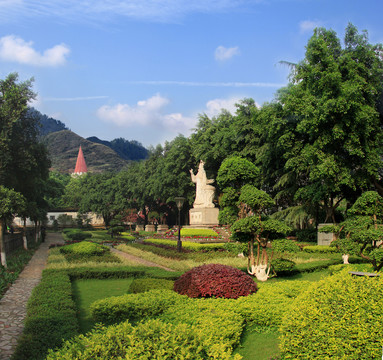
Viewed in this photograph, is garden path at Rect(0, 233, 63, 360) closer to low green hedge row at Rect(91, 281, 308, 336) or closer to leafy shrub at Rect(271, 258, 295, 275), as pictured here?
low green hedge row at Rect(91, 281, 308, 336)


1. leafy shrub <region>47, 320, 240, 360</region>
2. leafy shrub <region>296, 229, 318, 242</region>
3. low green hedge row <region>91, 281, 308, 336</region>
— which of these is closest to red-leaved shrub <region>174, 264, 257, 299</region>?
low green hedge row <region>91, 281, 308, 336</region>

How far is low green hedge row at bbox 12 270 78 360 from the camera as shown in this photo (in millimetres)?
5039

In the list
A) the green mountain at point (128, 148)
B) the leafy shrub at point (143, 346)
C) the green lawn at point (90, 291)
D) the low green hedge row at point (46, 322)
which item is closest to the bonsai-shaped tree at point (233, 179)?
the green lawn at point (90, 291)

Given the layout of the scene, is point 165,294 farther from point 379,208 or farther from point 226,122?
point 226,122

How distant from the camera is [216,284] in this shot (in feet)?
26.9

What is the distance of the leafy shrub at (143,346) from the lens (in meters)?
3.43

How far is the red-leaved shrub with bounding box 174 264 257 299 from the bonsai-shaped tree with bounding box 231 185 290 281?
8.09 feet

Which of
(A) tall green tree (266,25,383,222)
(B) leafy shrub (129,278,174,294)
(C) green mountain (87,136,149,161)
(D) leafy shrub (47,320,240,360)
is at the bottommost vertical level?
(B) leafy shrub (129,278,174,294)

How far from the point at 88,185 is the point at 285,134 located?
38.0 meters

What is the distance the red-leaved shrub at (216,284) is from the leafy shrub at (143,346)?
13.5 feet

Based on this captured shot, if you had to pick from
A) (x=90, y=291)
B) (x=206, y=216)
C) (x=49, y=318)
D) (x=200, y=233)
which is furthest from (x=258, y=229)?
(x=206, y=216)

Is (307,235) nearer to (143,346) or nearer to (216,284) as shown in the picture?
(216,284)

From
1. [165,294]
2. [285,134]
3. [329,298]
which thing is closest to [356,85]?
[285,134]

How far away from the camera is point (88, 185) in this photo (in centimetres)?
5453
